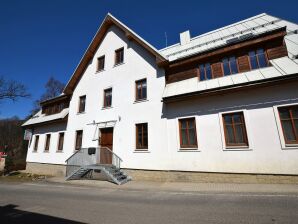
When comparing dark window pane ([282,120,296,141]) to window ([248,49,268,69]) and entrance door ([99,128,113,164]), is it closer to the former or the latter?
window ([248,49,268,69])

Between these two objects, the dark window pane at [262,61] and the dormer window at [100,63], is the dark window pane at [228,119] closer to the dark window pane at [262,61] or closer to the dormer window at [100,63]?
the dark window pane at [262,61]

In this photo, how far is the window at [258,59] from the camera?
9.43 meters

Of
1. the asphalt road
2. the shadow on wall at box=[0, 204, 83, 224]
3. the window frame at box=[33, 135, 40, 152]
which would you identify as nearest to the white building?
the asphalt road

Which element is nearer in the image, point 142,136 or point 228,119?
point 228,119

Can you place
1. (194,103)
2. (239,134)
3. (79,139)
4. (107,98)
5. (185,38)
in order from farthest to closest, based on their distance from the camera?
(185,38) < (79,139) < (107,98) < (194,103) < (239,134)

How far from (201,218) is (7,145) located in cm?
4241

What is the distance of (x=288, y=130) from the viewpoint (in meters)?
7.97

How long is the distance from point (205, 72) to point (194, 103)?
90.1 inches

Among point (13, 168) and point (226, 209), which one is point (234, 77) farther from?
point (13, 168)

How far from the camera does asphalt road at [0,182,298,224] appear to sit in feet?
15.5

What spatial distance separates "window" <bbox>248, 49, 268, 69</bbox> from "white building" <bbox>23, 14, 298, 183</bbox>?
48mm

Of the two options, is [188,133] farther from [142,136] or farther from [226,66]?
[226,66]

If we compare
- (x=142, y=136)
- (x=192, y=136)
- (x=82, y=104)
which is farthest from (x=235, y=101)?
(x=82, y=104)

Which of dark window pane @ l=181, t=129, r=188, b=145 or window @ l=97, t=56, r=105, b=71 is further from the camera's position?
window @ l=97, t=56, r=105, b=71
